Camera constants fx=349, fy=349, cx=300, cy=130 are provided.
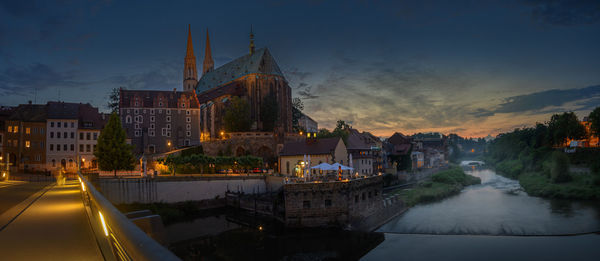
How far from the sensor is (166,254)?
8.00ft

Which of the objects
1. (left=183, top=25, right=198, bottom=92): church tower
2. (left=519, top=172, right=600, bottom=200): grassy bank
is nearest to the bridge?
(left=519, top=172, right=600, bottom=200): grassy bank

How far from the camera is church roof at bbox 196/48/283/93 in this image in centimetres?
9469

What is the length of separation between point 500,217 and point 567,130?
58443 millimetres

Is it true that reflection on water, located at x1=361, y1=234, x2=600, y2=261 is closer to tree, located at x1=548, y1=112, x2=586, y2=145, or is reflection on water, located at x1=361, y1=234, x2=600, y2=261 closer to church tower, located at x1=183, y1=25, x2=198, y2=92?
tree, located at x1=548, y1=112, x2=586, y2=145

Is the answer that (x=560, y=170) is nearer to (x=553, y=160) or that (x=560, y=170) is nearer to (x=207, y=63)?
(x=553, y=160)

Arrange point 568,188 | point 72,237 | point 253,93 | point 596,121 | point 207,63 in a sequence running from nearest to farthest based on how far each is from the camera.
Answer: point 72,237 < point 568,188 < point 596,121 < point 253,93 < point 207,63

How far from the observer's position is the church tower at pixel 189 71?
428ft

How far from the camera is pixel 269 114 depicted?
3418 inches

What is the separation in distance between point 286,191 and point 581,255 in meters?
25.3

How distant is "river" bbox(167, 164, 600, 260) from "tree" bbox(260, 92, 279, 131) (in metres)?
43.8

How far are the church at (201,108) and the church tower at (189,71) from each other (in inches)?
1075

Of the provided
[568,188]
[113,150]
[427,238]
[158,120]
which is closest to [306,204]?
[427,238]

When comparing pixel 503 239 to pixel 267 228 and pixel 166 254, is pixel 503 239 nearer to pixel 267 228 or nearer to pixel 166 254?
pixel 267 228

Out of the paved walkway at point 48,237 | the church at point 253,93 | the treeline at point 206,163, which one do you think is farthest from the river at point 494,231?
the church at point 253,93
